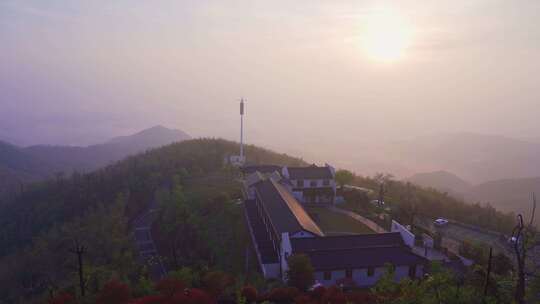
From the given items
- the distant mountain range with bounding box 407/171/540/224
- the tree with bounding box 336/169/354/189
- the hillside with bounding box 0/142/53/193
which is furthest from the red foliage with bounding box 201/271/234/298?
the hillside with bounding box 0/142/53/193

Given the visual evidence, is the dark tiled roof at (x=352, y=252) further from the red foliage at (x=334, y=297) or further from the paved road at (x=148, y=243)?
the paved road at (x=148, y=243)

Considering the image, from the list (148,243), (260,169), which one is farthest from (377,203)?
(148,243)

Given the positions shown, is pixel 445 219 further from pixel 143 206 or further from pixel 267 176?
pixel 143 206

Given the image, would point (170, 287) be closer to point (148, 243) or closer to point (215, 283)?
point (215, 283)

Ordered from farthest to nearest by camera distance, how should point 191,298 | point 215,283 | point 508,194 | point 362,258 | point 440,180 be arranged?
point 440,180, point 508,194, point 362,258, point 215,283, point 191,298

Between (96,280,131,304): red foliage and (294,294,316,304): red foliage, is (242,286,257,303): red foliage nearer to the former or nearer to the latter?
(294,294,316,304): red foliage

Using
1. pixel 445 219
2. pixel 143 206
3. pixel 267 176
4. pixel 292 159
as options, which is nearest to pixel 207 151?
pixel 292 159
